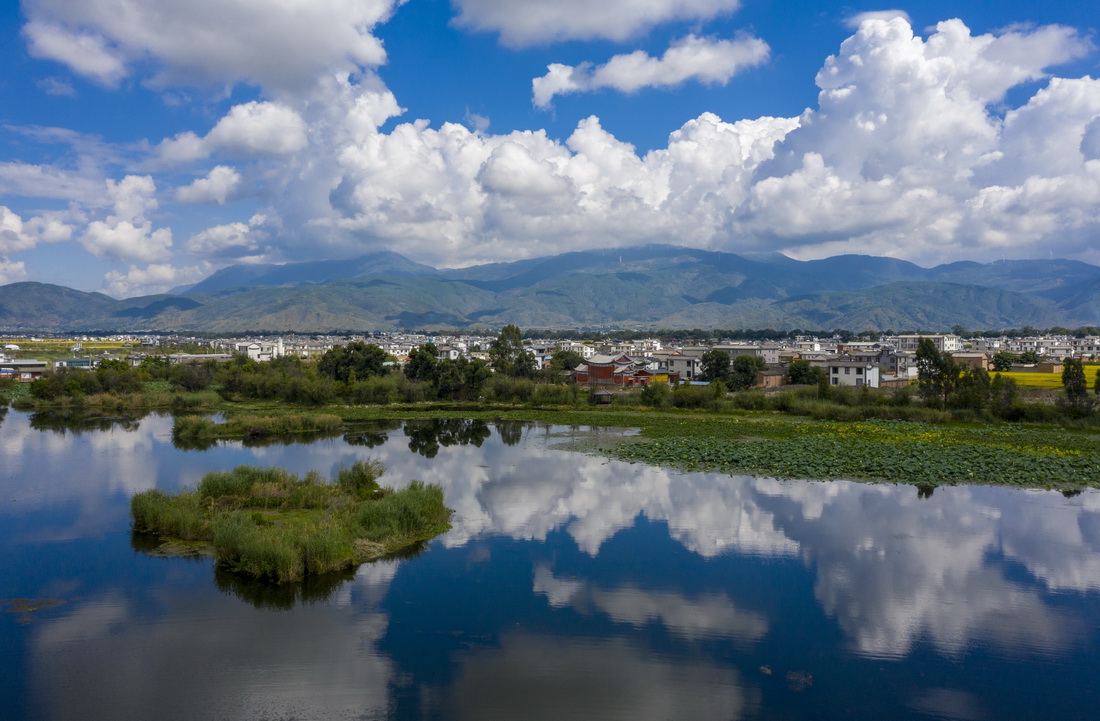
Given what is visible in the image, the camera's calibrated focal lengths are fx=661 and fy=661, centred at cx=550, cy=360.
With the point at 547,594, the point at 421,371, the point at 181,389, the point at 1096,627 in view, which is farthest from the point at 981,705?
the point at 181,389

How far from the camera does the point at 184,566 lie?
46.1 feet

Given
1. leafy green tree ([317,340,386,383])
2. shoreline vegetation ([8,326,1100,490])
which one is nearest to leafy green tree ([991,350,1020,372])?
shoreline vegetation ([8,326,1100,490])

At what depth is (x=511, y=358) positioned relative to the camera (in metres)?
53.4

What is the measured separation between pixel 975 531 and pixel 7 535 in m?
23.5

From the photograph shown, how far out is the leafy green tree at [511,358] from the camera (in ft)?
166

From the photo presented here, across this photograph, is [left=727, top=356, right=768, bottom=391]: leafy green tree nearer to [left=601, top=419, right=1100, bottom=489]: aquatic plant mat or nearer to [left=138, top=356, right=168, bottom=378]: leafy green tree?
[left=601, top=419, right=1100, bottom=489]: aquatic plant mat

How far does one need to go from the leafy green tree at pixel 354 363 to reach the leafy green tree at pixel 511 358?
8901mm

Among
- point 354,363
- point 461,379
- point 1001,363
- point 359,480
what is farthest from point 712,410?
point 1001,363

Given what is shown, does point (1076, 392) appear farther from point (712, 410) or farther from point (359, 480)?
point (359, 480)

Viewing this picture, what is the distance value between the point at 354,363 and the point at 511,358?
1218cm

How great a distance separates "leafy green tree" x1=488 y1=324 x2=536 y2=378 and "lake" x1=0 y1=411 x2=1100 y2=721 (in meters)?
31.1

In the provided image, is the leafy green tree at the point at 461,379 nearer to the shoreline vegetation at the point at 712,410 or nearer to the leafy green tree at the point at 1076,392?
Result: the shoreline vegetation at the point at 712,410

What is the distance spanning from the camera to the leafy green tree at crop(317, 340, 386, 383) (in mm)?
49656

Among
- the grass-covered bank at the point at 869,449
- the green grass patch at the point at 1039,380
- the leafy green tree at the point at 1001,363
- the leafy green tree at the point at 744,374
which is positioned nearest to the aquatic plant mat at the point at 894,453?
the grass-covered bank at the point at 869,449
